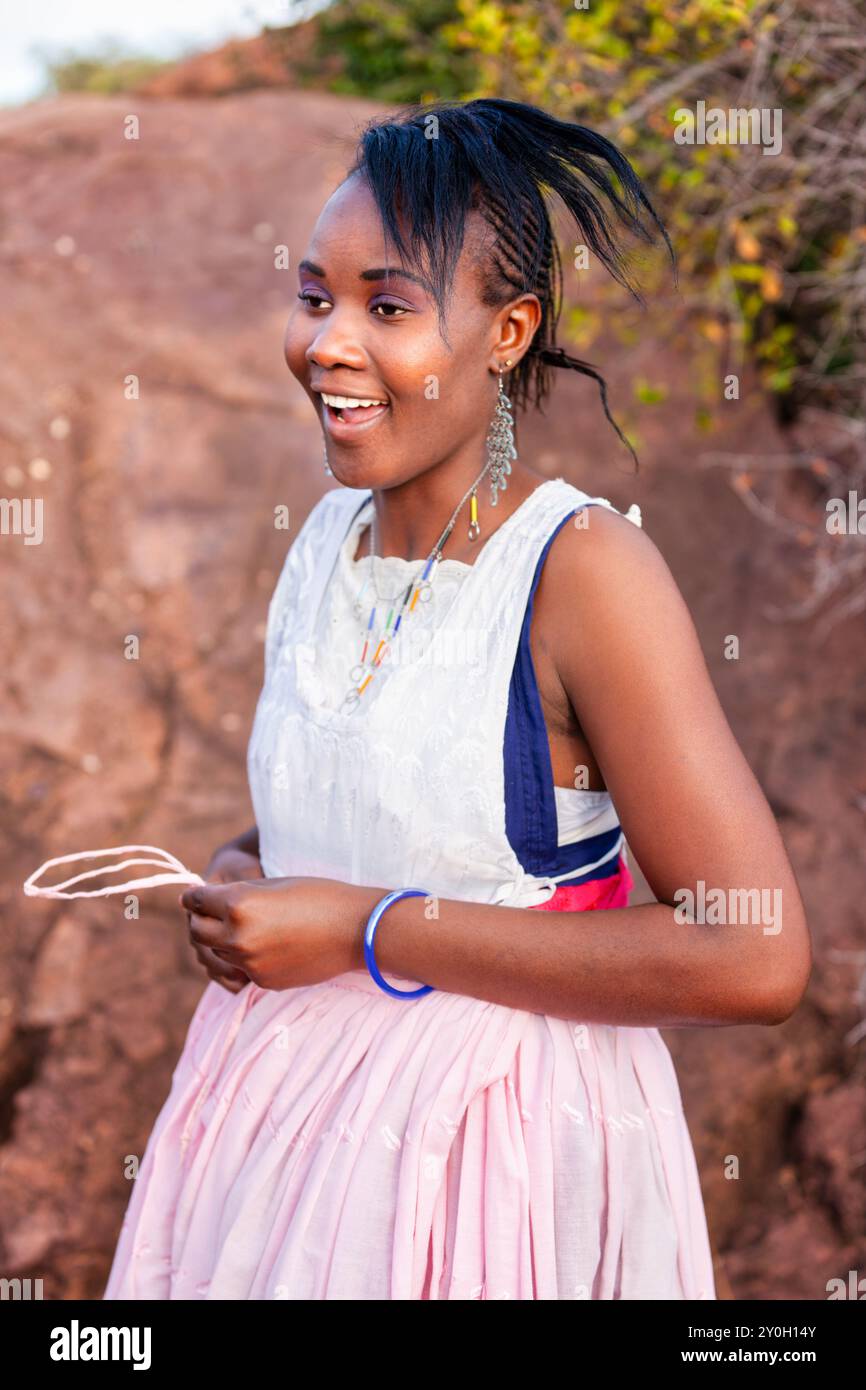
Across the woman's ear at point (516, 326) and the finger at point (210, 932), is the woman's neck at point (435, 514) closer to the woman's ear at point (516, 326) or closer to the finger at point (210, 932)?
the woman's ear at point (516, 326)

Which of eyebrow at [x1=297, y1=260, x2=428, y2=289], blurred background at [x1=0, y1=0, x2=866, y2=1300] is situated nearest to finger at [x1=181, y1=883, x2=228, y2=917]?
eyebrow at [x1=297, y1=260, x2=428, y2=289]

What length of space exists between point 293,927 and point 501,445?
0.70 m

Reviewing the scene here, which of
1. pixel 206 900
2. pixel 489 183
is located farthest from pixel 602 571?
pixel 206 900

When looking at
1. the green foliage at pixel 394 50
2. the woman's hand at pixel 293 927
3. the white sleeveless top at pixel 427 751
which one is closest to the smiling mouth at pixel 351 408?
the white sleeveless top at pixel 427 751

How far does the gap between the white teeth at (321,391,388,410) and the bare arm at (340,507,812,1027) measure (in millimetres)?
303

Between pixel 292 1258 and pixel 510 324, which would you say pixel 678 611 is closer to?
pixel 510 324

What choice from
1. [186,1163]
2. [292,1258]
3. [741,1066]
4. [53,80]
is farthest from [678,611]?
[53,80]

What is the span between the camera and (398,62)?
529 centimetres

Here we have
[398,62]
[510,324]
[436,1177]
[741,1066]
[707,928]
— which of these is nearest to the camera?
[707,928]

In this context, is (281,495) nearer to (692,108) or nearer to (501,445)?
(692,108)

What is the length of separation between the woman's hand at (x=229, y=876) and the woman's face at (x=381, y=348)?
2.11 feet

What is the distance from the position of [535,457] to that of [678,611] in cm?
271

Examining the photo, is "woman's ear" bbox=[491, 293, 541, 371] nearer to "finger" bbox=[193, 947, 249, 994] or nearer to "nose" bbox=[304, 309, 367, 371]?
"nose" bbox=[304, 309, 367, 371]

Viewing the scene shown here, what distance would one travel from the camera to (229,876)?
1993 mm
